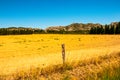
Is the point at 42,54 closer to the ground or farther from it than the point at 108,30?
closer to the ground

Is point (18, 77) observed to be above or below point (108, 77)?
below

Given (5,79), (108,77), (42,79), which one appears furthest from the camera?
(5,79)

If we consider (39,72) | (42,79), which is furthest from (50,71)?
(42,79)

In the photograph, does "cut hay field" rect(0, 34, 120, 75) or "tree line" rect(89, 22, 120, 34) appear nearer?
"cut hay field" rect(0, 34, 120, 75)

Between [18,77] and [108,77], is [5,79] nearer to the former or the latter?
[18,77]

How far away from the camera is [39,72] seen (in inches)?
450

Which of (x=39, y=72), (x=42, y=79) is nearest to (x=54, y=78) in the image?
(x=42, y=79)

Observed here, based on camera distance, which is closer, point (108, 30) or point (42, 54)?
point (42, 54)

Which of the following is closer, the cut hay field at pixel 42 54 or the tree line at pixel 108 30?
the cut hay field at pixel 42 54

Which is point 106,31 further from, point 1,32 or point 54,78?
point 54,78

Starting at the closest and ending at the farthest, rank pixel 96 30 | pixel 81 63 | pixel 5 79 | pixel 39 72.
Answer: pixel 5 79, pixel 39 72, pixel 81 63, pixel 96 30

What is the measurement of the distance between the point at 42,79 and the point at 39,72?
6.75 ft

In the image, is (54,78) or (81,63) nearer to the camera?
(54,78)

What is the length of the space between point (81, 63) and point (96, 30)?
108378 mm
